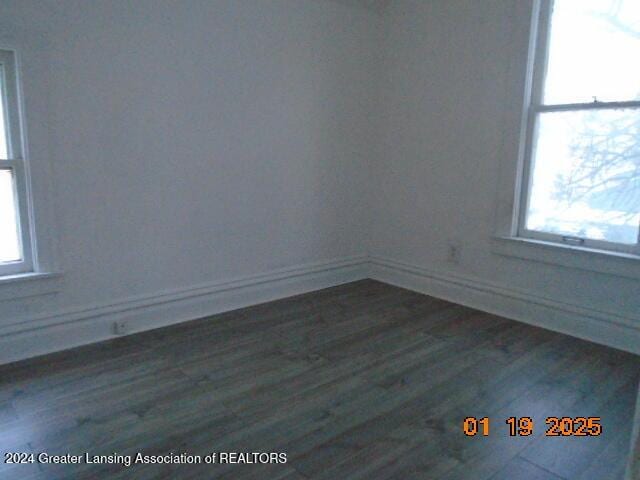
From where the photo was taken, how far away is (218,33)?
2889mm

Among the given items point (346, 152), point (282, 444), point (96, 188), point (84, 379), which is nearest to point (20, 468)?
point (84, 379)

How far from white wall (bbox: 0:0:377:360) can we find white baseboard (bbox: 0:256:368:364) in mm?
51

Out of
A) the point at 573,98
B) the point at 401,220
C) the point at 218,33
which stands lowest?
the point at 401,220

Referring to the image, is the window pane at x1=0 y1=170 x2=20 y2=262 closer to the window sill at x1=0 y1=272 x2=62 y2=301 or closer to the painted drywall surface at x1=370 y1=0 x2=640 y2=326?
the window sill at x1=0 y1=272 x2=62 y2=301

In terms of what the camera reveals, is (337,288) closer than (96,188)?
No

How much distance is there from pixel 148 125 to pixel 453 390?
217 cm

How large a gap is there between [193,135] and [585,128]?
234 centimetres

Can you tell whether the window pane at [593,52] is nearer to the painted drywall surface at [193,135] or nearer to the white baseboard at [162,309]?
the painted drywall surface at [193,135]

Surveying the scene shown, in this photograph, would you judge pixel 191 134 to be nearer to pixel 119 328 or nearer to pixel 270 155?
pixel 270 155

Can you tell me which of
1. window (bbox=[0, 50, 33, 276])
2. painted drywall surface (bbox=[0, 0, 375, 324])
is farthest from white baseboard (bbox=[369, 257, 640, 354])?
window (bbox=[0, 50, 33, 276])

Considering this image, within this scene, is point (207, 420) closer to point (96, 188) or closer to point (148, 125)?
point (96, 188)

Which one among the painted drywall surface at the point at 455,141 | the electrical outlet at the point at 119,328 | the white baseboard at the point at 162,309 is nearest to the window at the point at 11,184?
the white baseboard at the point at 162,309

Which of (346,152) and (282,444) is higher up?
(346,152)

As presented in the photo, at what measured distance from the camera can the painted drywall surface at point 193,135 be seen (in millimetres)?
2447
